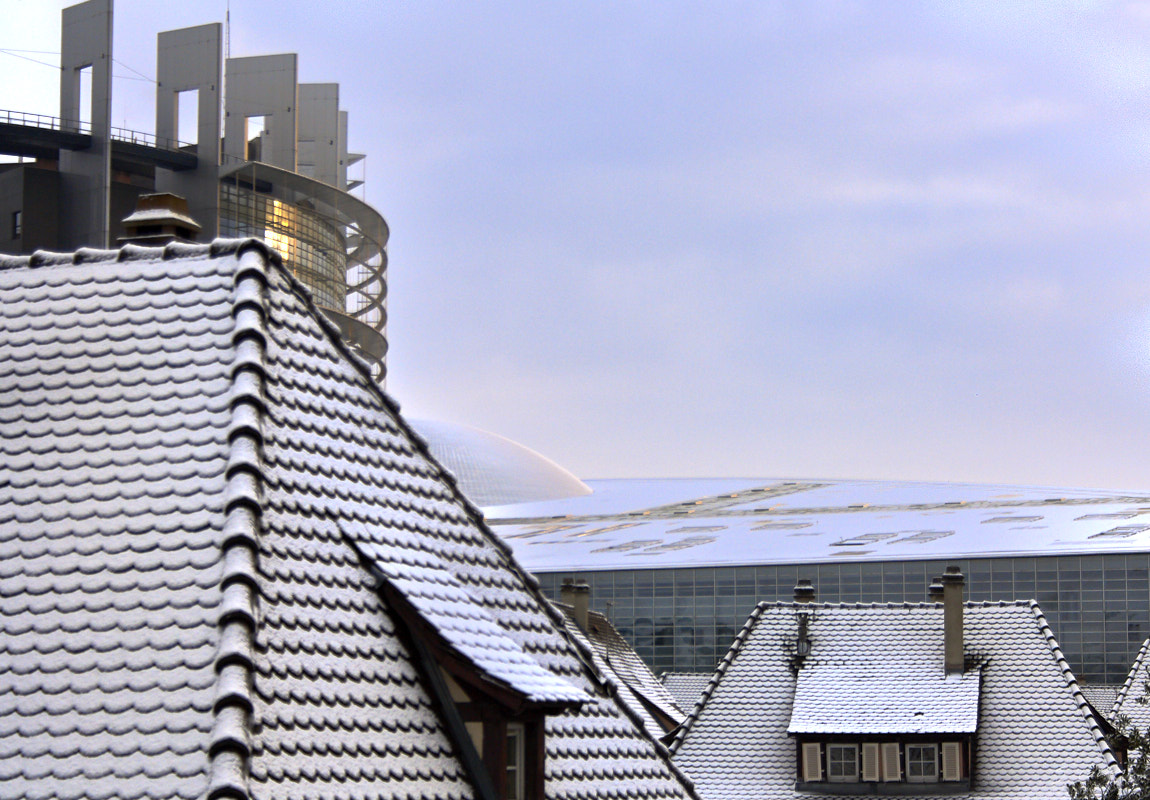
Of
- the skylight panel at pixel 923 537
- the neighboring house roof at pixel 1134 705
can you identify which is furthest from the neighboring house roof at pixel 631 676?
the skylight panel at pixel 923 537

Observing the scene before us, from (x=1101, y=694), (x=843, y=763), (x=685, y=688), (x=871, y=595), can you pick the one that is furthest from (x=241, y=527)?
(x=871, y=595)

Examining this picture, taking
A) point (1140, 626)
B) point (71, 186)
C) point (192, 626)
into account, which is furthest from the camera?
point (71, 186)

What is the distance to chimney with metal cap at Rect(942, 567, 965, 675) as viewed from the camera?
34.5 m

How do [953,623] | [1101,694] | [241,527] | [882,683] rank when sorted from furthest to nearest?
[1101,694], [953,623], [882,683], [241,527]

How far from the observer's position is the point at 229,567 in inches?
337

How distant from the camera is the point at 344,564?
970cm

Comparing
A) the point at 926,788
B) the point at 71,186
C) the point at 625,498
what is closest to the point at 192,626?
the point at 926,788

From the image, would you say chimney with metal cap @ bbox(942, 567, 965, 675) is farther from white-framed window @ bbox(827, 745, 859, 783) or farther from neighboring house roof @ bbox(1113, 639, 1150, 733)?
neighboring house roof @ bbox(1113, 639, 1150, 733)

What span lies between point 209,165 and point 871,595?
3937 cm

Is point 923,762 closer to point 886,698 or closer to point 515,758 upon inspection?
point 886,698

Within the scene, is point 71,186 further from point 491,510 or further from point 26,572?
point 26,572

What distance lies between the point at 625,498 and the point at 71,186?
43.5 meters

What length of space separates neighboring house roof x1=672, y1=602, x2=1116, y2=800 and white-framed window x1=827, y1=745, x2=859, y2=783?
557 mm

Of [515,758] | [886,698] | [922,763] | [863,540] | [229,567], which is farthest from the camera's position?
[863,540]
